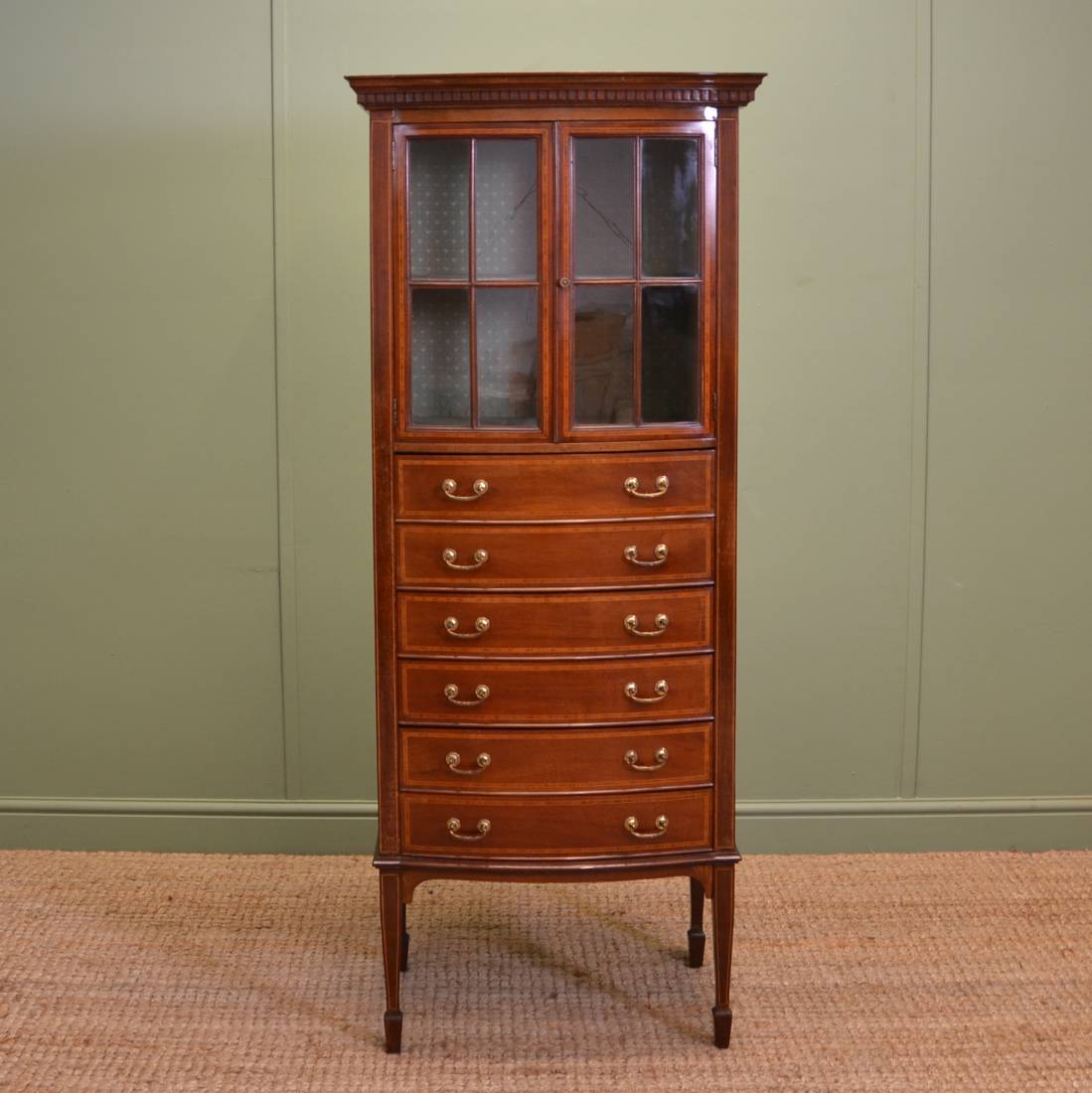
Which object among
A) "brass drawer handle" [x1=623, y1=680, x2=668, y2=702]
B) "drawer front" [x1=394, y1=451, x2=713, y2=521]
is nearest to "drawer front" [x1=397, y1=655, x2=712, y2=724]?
"brass drawer handle" [x1=623, y1=680, x2=668, y2=702]

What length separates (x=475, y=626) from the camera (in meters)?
2.50

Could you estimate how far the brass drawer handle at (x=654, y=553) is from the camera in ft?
8.19

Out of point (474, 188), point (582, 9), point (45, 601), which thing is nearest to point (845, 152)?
point (582, 9)

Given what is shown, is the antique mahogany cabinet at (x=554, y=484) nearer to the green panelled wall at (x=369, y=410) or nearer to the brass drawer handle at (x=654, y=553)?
the brass drawer handle at (x=654, y=553)

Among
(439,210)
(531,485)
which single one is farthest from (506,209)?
(531,485)

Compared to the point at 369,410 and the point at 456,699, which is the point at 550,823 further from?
the point at 369,410

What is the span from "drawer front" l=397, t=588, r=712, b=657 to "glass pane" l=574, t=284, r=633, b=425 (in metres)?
0.34

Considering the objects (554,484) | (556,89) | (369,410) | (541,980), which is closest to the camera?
(556,89)

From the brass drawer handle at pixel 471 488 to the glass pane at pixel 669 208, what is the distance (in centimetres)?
50

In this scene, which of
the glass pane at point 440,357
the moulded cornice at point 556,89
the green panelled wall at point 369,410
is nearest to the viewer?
the moulded cornice at point 556,89

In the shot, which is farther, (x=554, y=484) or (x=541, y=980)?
(x=541, y=980)

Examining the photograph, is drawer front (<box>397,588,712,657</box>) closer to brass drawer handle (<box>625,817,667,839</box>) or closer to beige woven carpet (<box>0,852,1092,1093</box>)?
brass drawer handle (<box>625,817,667,839</box>)

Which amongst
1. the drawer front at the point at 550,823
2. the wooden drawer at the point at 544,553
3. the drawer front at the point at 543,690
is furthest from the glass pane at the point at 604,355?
the drawer front at the point at 550,823

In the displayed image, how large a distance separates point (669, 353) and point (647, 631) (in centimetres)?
52
